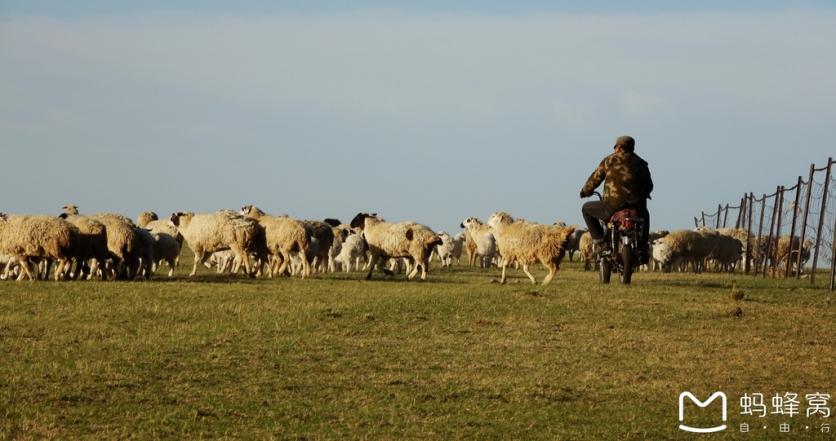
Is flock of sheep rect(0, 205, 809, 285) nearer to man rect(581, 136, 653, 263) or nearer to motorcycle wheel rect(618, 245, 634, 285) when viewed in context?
motorcycle wheel rect(618, 245, 634, 285)

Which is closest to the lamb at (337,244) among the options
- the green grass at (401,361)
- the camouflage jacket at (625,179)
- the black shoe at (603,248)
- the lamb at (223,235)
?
the lamb at (223,235)

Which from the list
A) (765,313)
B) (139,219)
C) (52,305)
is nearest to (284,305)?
(52,305)

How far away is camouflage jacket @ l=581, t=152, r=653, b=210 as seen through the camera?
21.6m

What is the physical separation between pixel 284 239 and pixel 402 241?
10.3 ft

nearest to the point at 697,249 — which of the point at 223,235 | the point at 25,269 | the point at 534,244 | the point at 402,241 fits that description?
the point at 402,241

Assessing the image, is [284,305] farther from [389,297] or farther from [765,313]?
[765,313]

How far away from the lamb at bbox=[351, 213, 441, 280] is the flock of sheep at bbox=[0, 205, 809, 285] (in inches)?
1.1

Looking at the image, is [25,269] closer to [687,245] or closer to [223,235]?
[223,235]

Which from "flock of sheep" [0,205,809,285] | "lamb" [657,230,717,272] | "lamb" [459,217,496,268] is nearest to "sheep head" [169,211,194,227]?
"flock of sheep" [0,205,809,285]

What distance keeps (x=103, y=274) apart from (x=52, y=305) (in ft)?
25.3

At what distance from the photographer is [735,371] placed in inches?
571

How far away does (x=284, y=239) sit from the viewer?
33375 millimetres

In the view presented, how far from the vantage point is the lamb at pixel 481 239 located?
141ft

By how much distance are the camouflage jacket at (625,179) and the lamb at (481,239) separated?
20.5m
